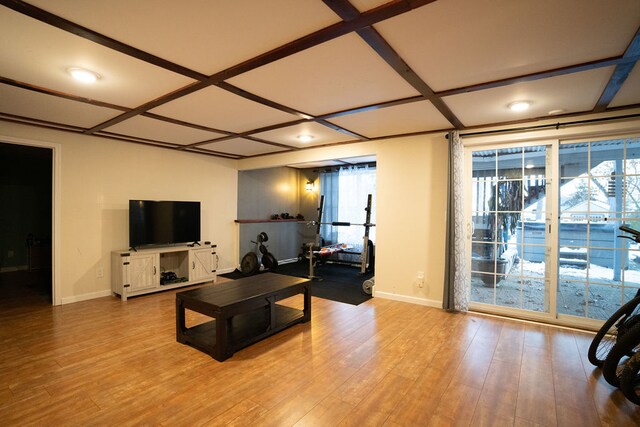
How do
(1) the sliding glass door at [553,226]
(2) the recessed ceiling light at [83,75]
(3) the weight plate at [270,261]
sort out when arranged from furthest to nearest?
1. (3) the weight plate at [270,261]
2. (1) the sliding glass door at [553,226]
3. (2) the recessed ceiling light at [83,75]

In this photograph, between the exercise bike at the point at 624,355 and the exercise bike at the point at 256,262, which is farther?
the exercise bike at the point at 256,262

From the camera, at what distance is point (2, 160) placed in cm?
615

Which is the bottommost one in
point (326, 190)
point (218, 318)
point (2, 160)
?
point (218, 318)

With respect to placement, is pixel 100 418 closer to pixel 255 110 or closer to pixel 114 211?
pixel 255 110

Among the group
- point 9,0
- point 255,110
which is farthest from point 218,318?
point 9,0

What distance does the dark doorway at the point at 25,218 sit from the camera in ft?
21.5

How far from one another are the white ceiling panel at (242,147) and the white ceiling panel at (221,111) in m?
0.90

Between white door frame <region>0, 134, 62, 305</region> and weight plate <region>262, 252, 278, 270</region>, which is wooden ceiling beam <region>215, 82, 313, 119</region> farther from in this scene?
weight plate <region>262, 252, 278, 270</region>

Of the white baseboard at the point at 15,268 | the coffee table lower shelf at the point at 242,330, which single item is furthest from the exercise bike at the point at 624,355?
the white baseboard at the point at 15,268

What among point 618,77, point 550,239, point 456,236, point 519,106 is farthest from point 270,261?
point 618,77

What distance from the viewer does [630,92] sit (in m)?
2.76

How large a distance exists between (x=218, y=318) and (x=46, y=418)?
47.8 inches

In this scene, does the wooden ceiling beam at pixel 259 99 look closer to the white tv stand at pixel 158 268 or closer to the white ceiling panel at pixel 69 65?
the white ceiling panel at pixel 69 65

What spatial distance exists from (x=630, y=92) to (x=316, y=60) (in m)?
2.94
